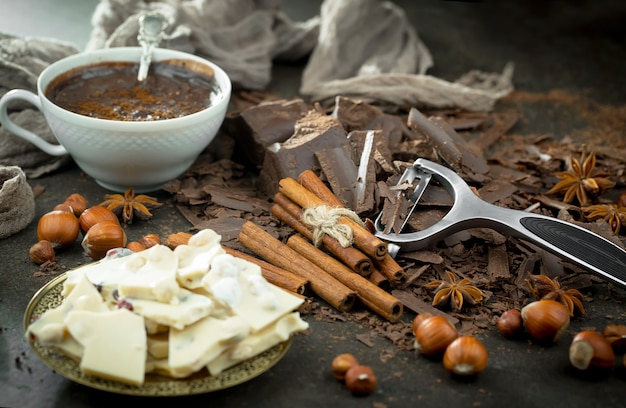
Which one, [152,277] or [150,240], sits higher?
[152,277]

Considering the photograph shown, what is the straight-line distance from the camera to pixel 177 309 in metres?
1.87

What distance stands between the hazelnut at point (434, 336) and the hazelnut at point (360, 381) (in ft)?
0.67

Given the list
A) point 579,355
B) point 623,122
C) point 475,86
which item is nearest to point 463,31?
point 475,86

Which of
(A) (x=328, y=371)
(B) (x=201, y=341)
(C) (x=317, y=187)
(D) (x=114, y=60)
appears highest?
(D) (x=114, y=60)

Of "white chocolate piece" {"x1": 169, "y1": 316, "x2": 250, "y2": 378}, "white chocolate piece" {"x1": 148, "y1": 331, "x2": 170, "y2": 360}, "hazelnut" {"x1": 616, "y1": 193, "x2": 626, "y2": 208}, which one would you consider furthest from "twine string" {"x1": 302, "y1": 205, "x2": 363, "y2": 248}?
"hazelnut" {"x1": 616, "y1": 193, "x2": 626, "y2": 208}

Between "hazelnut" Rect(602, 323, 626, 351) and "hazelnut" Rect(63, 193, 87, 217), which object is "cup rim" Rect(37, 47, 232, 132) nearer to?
"hazelnut" Rect(63, 193, 87, 217)

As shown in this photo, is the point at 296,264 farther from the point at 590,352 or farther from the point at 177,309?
the point at 590,352

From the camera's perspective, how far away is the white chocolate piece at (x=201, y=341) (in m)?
1.78

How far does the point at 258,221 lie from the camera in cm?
270

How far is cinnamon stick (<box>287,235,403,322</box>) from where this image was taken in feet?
7.31

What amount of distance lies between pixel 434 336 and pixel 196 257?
0.68 m

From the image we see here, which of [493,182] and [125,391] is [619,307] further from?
[125,391]

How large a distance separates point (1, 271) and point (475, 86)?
2.53m

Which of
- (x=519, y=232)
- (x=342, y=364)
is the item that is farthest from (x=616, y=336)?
(x=342, y=364)
